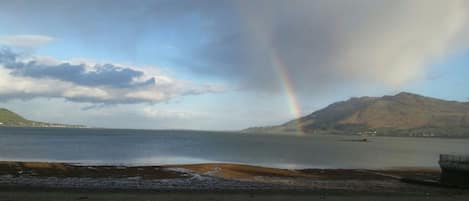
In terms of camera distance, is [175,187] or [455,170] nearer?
[175,187]

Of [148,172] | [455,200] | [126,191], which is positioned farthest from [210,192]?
[148,172]

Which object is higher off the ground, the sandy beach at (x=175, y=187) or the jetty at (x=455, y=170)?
the jetty at (x=455, y=170)

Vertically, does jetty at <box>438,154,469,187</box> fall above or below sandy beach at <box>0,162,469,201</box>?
above

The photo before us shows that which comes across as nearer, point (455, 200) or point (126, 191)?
point (455, 200)

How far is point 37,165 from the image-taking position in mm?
43312

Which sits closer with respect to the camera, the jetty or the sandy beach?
the sandy beach

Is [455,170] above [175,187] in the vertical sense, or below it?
above

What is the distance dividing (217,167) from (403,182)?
748 inches

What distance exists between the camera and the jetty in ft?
115

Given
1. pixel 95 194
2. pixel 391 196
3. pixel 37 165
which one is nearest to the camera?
pixel 95 194

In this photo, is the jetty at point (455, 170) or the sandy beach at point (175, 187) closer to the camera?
the sandy beach at point (175, 187)

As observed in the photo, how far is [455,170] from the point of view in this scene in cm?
3581

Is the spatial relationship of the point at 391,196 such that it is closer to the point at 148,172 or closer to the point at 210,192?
the point at 210,192

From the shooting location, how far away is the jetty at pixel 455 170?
35.0 meters
